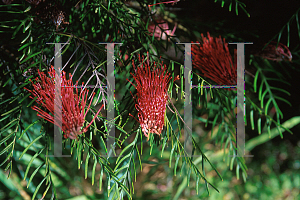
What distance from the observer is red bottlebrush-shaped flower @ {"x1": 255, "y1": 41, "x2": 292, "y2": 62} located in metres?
0.37

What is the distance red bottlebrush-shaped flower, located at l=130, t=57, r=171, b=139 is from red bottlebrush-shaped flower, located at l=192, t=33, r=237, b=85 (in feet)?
0.19

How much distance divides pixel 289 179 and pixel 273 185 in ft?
0.12

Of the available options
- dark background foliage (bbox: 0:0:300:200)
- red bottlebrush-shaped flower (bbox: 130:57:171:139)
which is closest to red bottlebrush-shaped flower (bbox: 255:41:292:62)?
dark background foliage (bbox: 0:0:300:200)

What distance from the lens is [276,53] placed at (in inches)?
14.7

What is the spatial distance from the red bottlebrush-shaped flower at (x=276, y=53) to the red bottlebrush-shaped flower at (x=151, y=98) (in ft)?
0.69

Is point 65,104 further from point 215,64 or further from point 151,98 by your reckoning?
point 215,64

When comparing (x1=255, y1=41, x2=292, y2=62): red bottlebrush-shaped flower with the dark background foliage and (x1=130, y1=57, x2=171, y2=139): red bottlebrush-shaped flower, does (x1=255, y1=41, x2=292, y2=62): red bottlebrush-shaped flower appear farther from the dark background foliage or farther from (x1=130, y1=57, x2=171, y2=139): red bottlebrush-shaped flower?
(x1=130, y1=57, x2=171, y2=139): red bottlebrush-shaped flower

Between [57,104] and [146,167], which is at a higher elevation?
[57,104]

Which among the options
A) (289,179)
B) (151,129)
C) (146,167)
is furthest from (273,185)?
(151,129)

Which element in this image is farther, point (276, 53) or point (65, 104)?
point (276, 53)

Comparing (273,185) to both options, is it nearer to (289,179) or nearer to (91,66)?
(289,179)

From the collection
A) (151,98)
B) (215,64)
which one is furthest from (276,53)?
(151,98)

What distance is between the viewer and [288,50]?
0.36 m

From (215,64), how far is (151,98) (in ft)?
0.35
